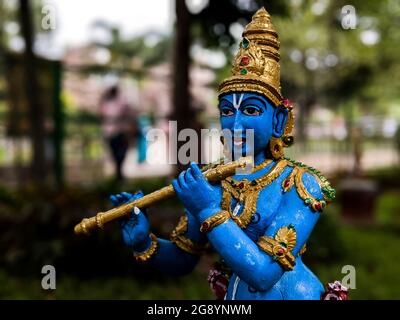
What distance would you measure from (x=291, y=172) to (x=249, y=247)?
1.58 feet

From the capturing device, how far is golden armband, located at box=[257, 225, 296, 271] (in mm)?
2154

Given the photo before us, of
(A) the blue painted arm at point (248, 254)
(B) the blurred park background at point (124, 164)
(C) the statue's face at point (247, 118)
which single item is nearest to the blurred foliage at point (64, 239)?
(B) the blurred park background at point (124, 164)

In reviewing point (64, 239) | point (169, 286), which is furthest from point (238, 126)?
point (64, 239)

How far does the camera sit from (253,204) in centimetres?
235

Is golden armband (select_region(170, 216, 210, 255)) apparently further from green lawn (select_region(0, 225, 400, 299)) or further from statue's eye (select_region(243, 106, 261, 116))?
green lawn (select_region(0, 225, 400, 299))

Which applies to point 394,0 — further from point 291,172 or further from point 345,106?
point 291,172

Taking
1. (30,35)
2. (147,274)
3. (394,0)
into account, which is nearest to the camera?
(147,274)

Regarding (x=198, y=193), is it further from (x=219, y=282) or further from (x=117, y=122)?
(x=117, y=122)

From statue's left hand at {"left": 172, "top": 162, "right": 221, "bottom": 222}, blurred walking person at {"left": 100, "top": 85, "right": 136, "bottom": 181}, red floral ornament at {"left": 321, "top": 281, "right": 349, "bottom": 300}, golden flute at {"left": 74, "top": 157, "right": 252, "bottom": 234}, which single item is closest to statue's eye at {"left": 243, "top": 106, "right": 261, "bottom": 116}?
golden flute at {"left": 74, "top": 157, "right": 252, "bottom": 234}

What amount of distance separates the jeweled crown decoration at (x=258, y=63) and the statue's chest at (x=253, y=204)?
42cm

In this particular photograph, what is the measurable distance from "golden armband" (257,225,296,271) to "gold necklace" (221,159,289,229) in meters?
0.17
